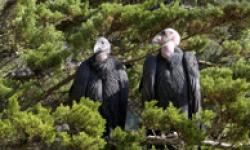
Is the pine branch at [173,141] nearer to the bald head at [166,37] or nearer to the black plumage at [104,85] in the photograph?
the black plumage at [104,85]

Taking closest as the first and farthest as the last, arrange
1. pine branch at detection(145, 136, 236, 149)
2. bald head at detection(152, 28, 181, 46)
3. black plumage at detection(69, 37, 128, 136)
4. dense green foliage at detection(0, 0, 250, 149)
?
dense green foliage at detection(0, 0, 250, 149) < pine branch at detection(145, 136, 236, 149) < black plumage at detection(69, 37, 128, 136) < bald head at detection(152, 28, 181, 46)

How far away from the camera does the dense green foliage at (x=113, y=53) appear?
371 cm

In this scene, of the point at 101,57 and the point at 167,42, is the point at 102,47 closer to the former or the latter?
the point at 101,57

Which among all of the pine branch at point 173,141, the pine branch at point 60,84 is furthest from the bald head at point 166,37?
the pine branch at point 60,84

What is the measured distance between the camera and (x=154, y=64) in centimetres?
432

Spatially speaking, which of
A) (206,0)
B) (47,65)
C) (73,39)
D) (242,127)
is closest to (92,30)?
(73,39)

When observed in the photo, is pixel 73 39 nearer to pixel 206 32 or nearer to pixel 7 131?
pixel 206 32

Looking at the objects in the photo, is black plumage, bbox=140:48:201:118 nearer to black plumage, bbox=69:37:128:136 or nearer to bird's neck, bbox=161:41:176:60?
bird's neck, bbox=161:41:176:60

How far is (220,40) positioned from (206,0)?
121 cm

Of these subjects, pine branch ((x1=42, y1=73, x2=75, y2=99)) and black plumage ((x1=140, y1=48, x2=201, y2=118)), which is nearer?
black plumage ((x1=140, y1=48, x2=201, y2=118))

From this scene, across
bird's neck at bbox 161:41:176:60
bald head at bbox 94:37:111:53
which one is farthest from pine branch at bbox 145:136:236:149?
bald head at bbox 94:37:111:53

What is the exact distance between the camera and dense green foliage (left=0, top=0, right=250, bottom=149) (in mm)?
3705

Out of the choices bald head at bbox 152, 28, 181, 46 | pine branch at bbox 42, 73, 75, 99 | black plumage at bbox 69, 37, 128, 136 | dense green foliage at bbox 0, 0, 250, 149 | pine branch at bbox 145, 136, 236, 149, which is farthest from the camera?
pine branch at bbox 42, 73, 75, 99

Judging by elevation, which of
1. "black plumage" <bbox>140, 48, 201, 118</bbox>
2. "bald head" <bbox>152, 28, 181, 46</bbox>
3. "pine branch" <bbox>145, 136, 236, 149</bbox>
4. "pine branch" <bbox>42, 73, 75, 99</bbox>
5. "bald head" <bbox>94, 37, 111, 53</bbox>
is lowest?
"pine branch" <bbox>145, 136, 236, 149</bbox>
